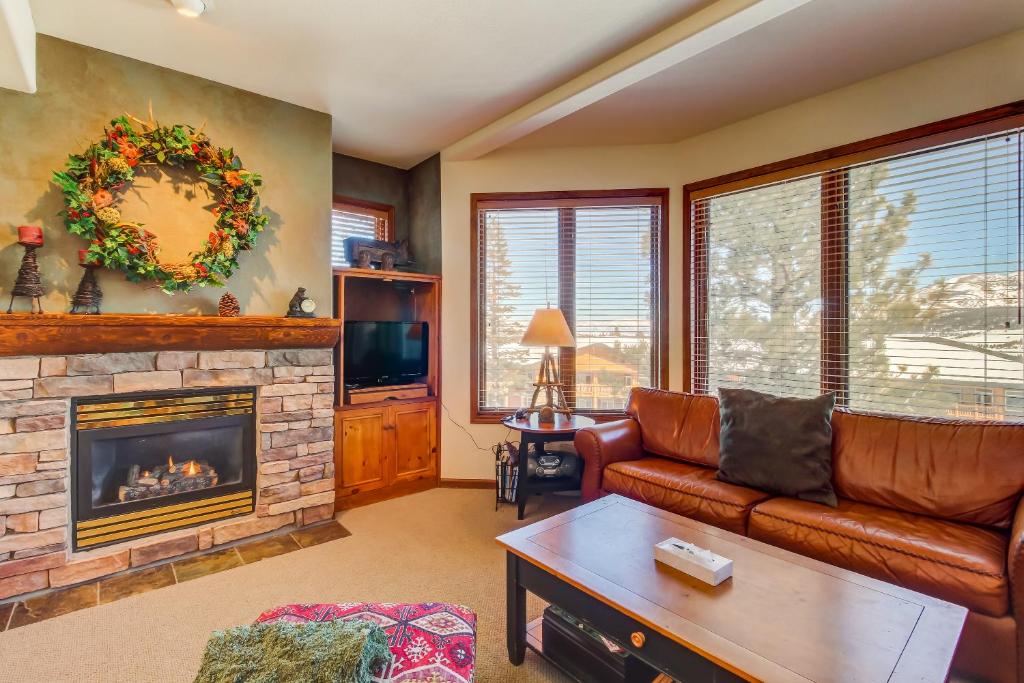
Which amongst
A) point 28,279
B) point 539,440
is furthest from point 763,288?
point 28,279

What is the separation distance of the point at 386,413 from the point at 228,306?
1373 millimetres

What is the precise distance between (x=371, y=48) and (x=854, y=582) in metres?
3.16

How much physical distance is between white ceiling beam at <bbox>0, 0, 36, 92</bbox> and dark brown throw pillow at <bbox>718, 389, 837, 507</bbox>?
3810mm

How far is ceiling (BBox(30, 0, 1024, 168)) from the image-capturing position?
7.53 ft

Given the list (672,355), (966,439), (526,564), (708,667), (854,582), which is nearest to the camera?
(708,667)

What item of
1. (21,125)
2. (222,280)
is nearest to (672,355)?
(222,280)

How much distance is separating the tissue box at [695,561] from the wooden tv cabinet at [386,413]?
2.54 meters

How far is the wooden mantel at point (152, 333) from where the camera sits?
7.50 ft

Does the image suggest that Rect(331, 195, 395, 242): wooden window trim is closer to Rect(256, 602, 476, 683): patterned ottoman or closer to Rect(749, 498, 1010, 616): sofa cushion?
Rect(256, 602, 476, 683): patterned ottoman

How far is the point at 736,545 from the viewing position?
182 cm

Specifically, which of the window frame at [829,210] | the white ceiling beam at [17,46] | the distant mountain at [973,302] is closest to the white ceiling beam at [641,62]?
the window frame at [829,210]

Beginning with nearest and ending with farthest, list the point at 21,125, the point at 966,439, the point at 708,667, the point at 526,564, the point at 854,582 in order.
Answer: the point at 708,667 < the point at 854,582 < the point at 526,564 < the point at 966,439 < the point at 21,125

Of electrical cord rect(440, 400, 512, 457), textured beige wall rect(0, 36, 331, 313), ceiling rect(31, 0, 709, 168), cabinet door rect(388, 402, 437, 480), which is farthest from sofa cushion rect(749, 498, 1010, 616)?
textured beige wall rect(0, 36, 331, 313)

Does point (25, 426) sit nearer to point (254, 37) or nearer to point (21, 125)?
point (21, 125)
